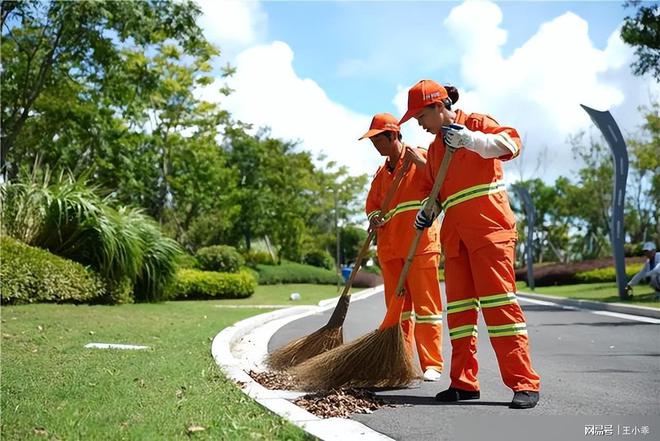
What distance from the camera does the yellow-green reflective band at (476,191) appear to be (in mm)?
4004

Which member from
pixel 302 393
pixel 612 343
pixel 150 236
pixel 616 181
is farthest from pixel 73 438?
pixel 616 181

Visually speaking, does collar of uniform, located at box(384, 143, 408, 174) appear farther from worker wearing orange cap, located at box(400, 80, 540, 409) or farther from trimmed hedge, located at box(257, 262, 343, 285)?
trimmed hedge, located at box(257, 262, 343, 285)

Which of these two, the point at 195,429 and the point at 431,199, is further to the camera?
the point at 431,199

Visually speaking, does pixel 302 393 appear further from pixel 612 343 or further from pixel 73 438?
pixel 612 343

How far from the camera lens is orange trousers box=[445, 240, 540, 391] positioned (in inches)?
150

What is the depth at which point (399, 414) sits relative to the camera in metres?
3.78

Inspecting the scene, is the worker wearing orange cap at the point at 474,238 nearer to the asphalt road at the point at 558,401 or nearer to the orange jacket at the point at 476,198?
the orange jacket at the point at 476,198

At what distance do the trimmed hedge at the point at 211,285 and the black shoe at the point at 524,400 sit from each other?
45.2 feet

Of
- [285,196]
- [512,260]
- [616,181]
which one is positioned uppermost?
[285,196]

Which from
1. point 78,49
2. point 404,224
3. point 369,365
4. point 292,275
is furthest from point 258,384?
point 292,275

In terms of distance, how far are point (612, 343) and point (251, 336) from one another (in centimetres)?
431

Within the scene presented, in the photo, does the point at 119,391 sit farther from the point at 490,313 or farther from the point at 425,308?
the point at 490,313

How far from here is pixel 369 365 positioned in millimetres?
4535

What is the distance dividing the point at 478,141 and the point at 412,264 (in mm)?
1369
